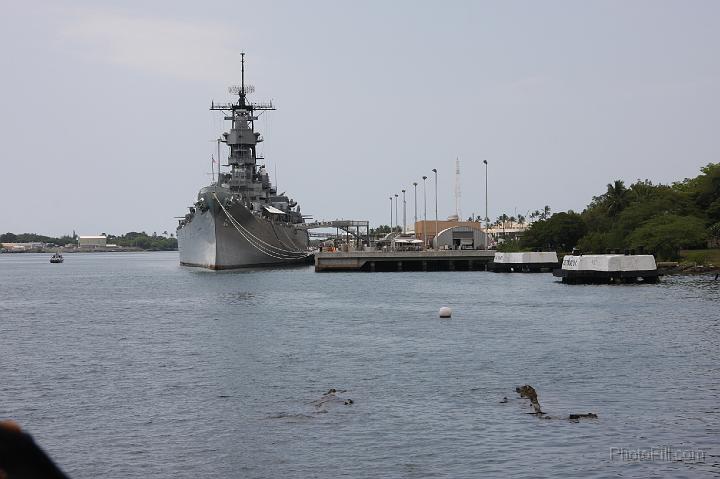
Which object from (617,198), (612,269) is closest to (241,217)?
(612,269)

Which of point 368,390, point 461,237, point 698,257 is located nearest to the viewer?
point 368,390

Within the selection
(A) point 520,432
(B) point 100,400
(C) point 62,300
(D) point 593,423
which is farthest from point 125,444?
(C) point 62,300

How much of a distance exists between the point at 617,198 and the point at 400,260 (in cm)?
5149

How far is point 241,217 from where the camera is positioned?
110812 mm

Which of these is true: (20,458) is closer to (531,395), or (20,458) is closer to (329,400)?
(329,400)

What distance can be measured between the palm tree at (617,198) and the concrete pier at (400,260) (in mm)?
36930

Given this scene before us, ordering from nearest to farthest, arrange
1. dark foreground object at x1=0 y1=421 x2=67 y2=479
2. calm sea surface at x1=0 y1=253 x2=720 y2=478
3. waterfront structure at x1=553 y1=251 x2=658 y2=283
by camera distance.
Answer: dark foreground object at x1=0 y1=421 x2=67 y2=479, calm sea surface at x1=0 y1=253 x2=720 y2=478, waterfront structure at x1=553 y1=251 x2=658 y2=283

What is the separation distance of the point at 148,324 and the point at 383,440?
118 ft

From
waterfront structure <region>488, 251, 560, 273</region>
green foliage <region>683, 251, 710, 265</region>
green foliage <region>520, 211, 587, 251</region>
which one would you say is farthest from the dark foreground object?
green foliage <region>520, 211, 587, 251</region>

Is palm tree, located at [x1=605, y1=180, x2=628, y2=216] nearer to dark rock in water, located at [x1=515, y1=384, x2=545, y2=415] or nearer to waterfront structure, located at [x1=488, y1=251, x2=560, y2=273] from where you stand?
waterfront structure, located at [x1=488, y1=251, x2=560, y2=273]

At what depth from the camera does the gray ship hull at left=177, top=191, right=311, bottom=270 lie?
10956 cm

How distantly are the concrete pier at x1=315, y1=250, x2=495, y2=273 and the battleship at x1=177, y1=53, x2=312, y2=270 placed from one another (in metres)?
10.3

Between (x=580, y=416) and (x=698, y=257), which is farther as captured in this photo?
(x=698, y=257)

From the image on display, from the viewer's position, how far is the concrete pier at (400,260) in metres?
126
